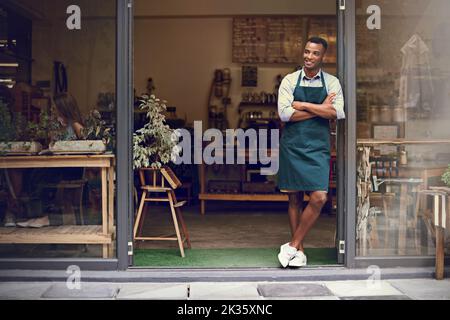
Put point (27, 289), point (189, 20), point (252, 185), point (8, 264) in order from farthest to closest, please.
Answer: point (189, 20) < point (252, 185) < point (8, 264) < point (27, 289)

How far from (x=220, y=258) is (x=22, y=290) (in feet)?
5.46

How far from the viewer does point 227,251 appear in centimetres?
589

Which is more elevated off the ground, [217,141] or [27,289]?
[217,141]

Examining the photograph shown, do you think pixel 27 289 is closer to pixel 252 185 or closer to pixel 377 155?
pixel 377 155

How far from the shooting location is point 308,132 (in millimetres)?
5121

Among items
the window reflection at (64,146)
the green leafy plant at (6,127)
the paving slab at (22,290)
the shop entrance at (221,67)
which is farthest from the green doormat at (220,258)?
the shop entrance at (221,67)

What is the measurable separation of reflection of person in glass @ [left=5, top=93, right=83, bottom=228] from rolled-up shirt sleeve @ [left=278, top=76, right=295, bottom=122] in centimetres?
162

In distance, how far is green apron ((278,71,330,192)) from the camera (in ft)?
16.7

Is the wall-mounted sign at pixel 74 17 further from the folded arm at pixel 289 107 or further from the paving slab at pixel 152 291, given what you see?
the paving slab at pixel 152 291

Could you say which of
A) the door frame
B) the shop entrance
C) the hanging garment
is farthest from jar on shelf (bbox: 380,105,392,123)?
the shop entrance

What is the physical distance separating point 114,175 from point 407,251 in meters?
2.39
